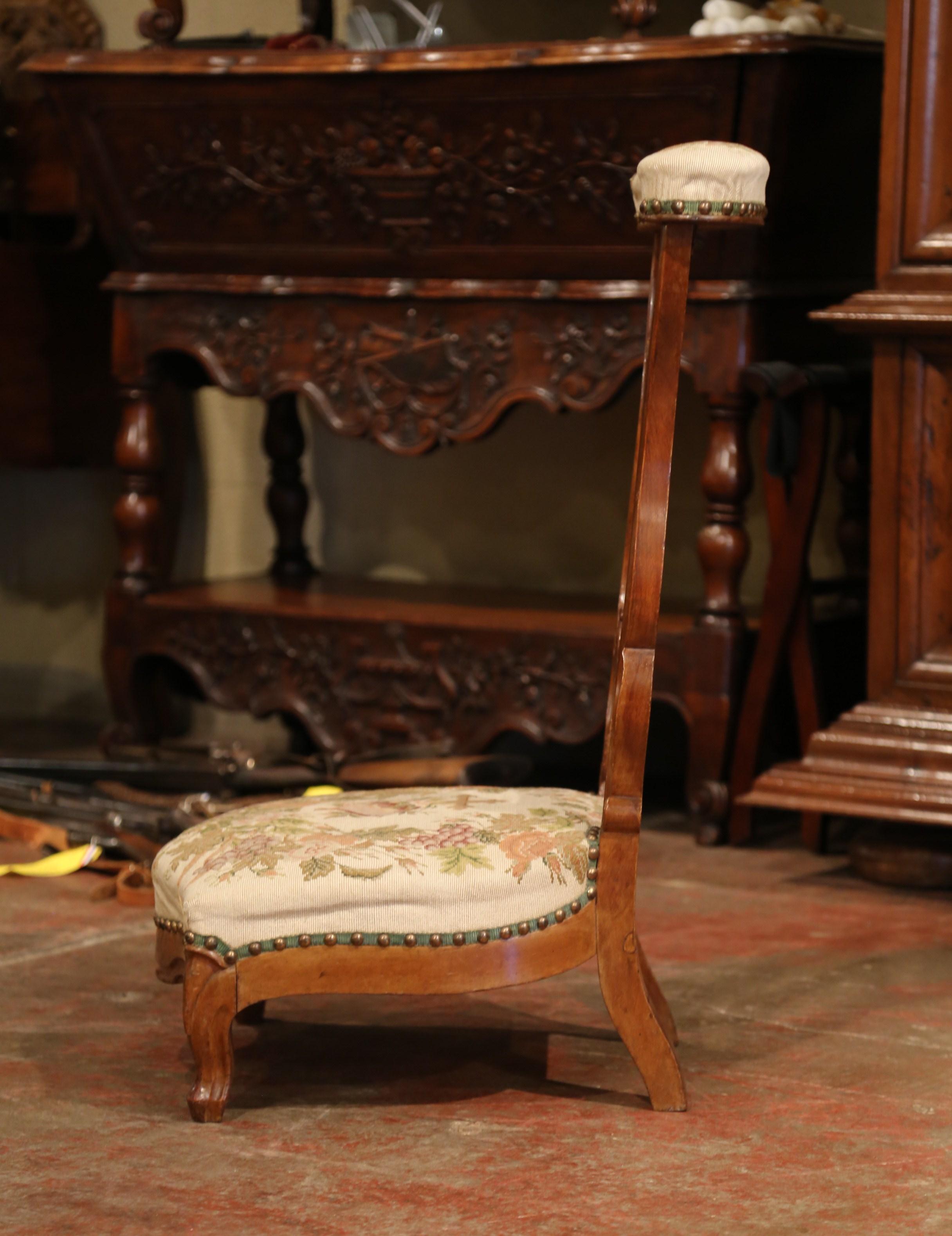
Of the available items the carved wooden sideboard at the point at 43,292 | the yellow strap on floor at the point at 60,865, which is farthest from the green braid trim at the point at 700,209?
the carved wooden sideboard at the point at 43,292

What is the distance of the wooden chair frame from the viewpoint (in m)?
2.10

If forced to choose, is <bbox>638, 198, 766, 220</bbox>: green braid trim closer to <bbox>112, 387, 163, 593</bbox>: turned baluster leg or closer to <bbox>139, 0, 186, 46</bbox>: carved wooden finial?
<bbox>139, 0, 186, 46</bbox>: carved wooden finial

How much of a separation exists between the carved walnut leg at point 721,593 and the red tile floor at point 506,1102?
0.53 metres

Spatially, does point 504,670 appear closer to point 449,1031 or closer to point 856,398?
point 856,398

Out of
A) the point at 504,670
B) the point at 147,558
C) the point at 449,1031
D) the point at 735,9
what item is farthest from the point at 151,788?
the point at 735,9

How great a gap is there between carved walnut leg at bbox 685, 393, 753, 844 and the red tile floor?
1.74 ft

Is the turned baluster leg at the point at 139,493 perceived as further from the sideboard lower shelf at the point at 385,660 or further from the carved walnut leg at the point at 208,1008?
the carved walnut leg at the point at 208,1008

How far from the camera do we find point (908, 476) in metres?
3.13

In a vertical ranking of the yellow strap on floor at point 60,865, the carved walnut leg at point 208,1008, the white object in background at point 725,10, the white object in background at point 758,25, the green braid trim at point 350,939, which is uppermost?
the white object in background at point 725,10

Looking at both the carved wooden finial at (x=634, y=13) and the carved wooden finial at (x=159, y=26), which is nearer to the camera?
the carved wooden finial at (x=634, y=13)

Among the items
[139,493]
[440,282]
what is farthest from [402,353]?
[139,493]

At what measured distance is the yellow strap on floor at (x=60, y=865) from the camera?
3338 millimetres

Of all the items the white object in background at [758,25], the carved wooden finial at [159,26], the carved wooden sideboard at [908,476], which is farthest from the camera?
the carved wooden finial at [159,26]

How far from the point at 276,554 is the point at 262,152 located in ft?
3.99
